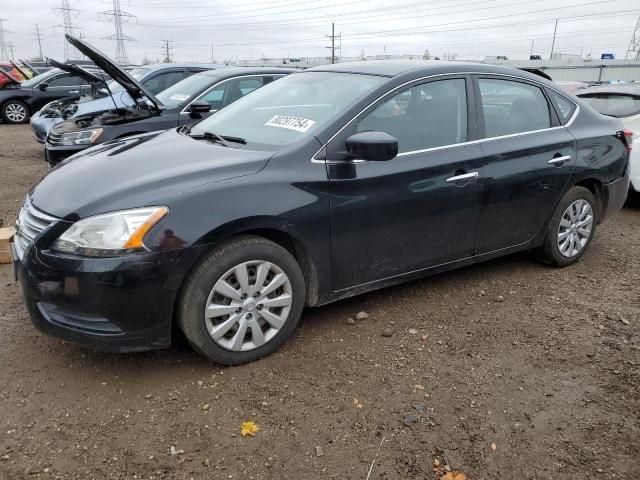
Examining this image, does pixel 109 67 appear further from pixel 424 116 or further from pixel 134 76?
pixel 424 116

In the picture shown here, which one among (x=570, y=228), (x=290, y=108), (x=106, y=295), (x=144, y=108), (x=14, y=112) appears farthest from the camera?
(x=14, y=112)

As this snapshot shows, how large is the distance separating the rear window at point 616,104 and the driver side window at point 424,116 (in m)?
4.11

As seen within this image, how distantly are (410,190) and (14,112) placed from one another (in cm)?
1474

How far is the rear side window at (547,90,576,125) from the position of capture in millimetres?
4328

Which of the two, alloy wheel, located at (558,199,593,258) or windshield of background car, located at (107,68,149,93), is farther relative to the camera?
windshield of background car, located at (107,68,149,93)

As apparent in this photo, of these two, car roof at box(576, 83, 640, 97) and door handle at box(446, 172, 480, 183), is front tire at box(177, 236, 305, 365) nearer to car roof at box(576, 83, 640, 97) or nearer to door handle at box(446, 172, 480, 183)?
door handle at box(446, 172, 480, 183)

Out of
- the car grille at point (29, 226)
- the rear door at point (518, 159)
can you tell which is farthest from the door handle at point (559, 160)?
the car grille at point (29, 226)

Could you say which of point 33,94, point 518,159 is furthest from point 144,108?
point 33,94

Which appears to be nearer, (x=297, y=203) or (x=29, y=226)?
(x=29, y=226)

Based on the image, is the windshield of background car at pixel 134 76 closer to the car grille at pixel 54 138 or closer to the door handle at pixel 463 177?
the car grille at pixel 54 138

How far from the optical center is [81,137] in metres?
6.27

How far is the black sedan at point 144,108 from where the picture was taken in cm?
614

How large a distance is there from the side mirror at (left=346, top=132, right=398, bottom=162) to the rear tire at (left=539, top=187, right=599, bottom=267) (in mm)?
1995

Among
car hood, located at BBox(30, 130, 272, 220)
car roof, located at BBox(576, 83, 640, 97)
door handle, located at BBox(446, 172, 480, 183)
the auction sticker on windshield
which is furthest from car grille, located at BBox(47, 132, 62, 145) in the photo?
car roof, located at BBox(576, 83, 640, 97)
